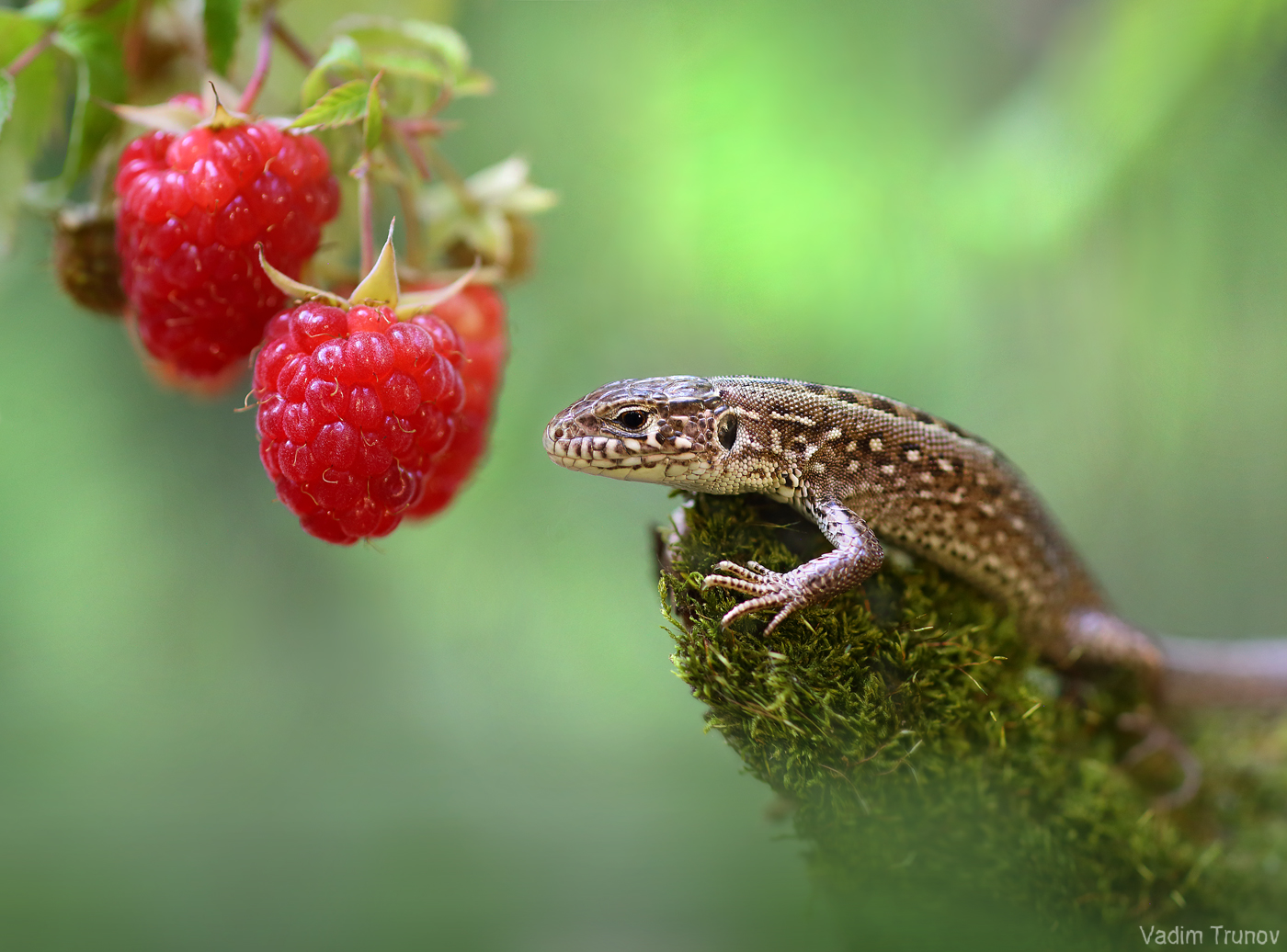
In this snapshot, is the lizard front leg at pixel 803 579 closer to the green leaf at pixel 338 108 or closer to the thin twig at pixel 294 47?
the green leaf at pixel 338 108

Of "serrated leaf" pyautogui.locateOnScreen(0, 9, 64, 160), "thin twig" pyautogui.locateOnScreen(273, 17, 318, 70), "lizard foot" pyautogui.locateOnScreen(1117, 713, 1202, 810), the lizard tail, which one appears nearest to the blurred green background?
the lizard tail

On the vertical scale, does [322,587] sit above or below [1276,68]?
below

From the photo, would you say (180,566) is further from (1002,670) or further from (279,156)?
(1002,670)

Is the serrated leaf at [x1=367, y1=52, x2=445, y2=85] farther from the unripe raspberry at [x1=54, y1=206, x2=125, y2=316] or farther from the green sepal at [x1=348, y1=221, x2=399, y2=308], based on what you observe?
the unripe raspberry at [x1=54, y1=206, x2=125, y2=316]

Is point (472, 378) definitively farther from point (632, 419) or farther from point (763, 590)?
point (763, 590)

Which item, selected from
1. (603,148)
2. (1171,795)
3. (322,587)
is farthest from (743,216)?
(322,587)

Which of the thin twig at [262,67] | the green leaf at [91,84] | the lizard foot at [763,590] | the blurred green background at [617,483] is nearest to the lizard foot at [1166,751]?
the blurred green background at [617,483]

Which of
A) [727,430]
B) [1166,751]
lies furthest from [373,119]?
[1166,751]
